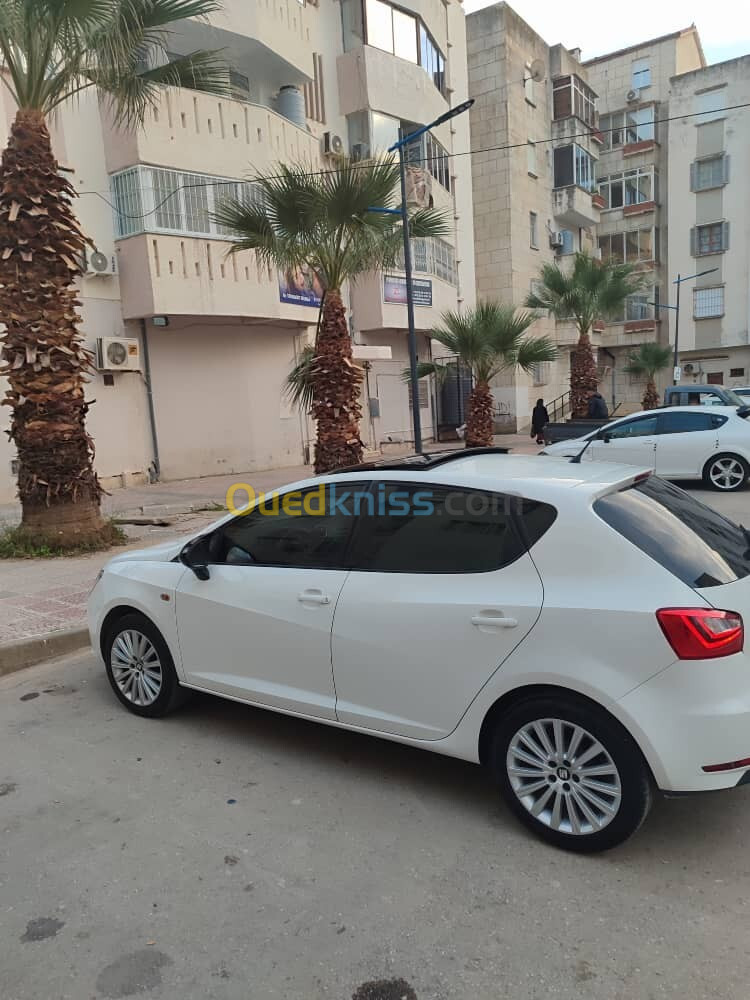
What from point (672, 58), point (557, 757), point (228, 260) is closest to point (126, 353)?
point (228, 260)

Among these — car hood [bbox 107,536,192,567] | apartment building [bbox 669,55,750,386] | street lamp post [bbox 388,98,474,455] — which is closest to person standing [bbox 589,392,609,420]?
street lamp post [bbox 388,98,474,455]

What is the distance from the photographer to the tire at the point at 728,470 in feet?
39.2

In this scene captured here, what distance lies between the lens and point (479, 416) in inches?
709

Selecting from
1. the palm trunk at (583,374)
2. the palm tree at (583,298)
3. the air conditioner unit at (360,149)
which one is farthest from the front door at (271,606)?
the palm trunk at (583,374)

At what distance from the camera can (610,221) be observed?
140 ft

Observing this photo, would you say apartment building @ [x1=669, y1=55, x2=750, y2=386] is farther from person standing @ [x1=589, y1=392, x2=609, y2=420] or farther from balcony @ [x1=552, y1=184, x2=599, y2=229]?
person standing @ [x1=589, y1=392, x2=609, y2=420]

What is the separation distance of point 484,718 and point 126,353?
545 inches

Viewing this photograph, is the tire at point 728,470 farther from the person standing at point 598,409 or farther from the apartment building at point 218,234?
the person standing at point 598,409

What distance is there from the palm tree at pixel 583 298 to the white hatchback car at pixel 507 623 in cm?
2120

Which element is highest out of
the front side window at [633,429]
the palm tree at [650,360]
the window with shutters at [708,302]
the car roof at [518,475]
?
the window with shutters at [708,302]

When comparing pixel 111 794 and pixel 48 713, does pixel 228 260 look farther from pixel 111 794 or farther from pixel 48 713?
pixel 111 794

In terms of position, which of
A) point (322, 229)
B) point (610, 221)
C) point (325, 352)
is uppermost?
point (610, 221)

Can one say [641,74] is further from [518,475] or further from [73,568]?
[518,475]

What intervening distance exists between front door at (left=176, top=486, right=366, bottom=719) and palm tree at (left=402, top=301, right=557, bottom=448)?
524 inches
